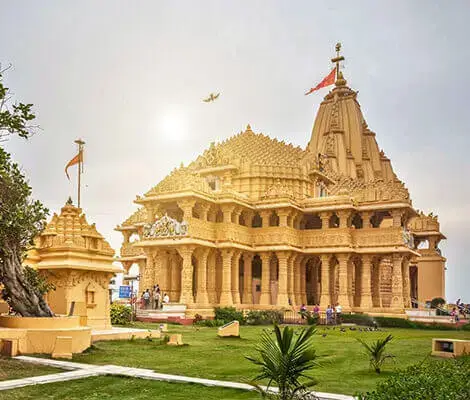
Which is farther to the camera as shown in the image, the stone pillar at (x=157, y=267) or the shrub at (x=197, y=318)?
the stone pillar at (x=157, y=267)

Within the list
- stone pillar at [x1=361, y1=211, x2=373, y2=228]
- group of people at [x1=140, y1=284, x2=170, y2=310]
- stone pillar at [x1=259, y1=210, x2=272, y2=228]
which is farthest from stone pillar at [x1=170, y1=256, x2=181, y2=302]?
stone pillar at [x1=361, y1=211, x2=373, y2=228]

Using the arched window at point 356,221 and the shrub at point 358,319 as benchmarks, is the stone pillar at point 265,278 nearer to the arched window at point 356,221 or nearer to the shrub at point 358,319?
the shrub at point 358,319

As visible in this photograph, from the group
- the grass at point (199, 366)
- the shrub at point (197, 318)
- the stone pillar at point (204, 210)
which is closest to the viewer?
the grass at point (199, 366)

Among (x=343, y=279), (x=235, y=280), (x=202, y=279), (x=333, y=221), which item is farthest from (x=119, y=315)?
(x=333, y=221)

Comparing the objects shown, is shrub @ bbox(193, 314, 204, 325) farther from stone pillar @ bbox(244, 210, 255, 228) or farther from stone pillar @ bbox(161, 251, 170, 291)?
stone pillar @ bbox(244, 210, 255, 228)

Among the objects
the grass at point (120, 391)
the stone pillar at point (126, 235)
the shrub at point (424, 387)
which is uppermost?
the stone pillar at point (126, 235)

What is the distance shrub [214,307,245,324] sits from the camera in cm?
3247

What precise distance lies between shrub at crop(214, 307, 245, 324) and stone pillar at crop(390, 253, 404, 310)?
32.5 feet

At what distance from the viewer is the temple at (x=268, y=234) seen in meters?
36.1

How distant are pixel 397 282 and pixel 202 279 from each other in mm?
11951

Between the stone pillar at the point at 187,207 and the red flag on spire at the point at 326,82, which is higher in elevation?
the red flag on spire at the point at 326,82

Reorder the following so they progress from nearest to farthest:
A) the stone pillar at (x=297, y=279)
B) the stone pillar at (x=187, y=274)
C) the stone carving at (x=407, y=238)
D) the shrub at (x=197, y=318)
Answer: the shrub at (x=197, y=318) < the stone pillar at (x=187, y=274) < the stone carving at (x=407, y=238) < the stone pillar at (x=297, y=279)

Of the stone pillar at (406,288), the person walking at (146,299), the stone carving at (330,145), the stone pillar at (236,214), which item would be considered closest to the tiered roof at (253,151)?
the stone pillar at (236,214)

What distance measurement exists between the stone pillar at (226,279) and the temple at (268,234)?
6 centimetres
